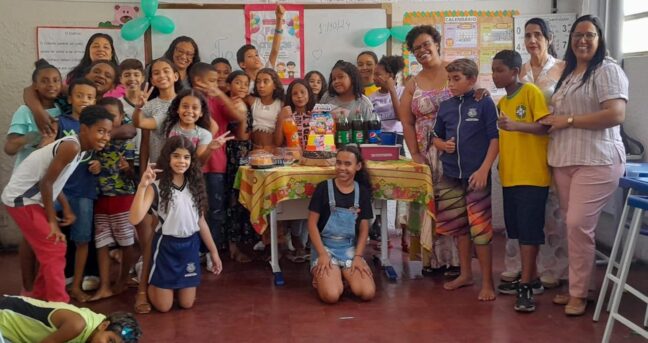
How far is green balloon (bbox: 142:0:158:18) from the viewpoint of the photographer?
4879 millimetres

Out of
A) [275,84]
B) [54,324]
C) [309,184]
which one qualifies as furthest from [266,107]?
[54,324]

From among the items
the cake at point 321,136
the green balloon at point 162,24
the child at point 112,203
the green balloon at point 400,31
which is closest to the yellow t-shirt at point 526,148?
the cake at point 321,136

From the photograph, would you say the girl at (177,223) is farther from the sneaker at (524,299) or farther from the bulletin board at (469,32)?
the bulletin board at (469,32)

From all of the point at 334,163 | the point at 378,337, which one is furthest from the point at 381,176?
the point at 378,337

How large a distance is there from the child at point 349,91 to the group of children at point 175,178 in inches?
4.4

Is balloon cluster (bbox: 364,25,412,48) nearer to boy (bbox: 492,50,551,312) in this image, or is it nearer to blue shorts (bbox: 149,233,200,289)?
boy (bbox: 492,50,551,312)

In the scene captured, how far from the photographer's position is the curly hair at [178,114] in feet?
12.5

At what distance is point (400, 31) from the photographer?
5.26 meters

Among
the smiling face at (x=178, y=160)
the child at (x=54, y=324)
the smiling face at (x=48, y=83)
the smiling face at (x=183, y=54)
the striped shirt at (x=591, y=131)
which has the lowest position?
the child at (x=54, y=324)

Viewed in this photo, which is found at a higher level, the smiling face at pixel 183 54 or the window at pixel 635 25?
the window at pixel 635 25

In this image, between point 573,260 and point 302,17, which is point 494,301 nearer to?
point 573,260

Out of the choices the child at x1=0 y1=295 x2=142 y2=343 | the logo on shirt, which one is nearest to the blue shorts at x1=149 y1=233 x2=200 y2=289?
the child at x1=0 y1=295 x2=142 y2=343

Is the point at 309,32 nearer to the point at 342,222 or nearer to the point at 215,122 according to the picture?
the point at 215,122

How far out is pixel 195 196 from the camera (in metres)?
3.48
